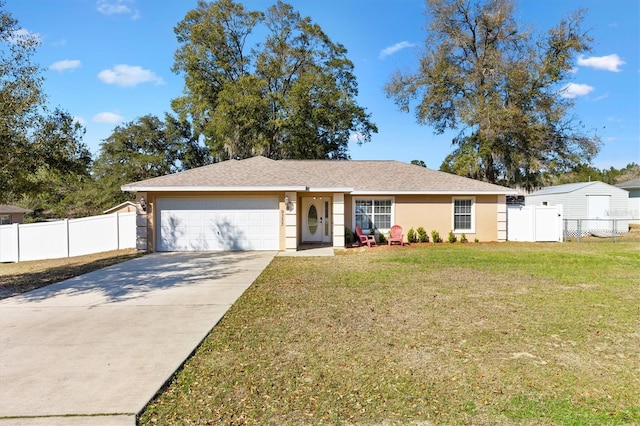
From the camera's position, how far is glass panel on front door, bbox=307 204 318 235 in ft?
57.8

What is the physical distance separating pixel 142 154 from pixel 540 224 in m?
34.5

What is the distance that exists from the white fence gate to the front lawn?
948cm

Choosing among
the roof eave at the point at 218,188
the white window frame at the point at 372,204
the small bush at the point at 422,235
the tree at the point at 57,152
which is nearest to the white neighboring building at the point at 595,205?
the small bush at the point at 422,235

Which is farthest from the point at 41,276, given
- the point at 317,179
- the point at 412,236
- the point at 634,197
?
the point at 634,197

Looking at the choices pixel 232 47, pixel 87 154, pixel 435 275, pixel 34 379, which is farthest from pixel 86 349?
pixel 232 47

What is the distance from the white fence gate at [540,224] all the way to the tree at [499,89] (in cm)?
705

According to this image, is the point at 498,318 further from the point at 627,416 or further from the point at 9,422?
the point at 9,422

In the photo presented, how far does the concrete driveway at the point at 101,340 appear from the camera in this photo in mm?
3352

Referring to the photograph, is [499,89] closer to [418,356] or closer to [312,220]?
[312,220]

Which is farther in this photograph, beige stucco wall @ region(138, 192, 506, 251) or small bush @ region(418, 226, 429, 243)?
beige stucco wall @ region(138, 192, 506, 251)

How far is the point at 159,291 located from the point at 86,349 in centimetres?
338

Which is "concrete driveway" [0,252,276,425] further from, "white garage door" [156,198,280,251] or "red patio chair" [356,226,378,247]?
"red patio chair" [356,226,378,247]

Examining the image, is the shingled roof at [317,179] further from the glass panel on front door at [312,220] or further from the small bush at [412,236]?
the small bush at [412,236]

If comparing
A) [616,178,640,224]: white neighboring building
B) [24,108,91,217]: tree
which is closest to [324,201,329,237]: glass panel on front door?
[24,108,91,217]: tree
